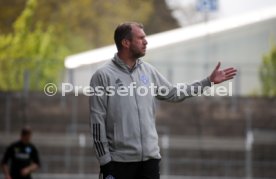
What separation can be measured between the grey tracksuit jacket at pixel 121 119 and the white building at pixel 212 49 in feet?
71.4

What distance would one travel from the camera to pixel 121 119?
7406 mm

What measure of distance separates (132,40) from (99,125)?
715 millimetres

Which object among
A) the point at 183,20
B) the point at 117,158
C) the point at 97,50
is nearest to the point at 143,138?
the point at 117,158

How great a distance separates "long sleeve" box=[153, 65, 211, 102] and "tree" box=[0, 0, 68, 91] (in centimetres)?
2107

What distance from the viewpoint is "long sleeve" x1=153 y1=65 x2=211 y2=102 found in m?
7.74

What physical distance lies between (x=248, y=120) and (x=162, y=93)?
71.2 ft

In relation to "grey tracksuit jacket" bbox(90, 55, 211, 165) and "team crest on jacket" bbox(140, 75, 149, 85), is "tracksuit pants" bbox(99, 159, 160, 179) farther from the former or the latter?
"team crest on jacket" bbox(140, 75, 149, 85)

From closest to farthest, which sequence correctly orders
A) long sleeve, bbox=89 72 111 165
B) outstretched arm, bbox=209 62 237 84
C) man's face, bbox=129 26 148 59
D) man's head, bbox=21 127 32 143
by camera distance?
long sleeve, bbox=89 72 111 165 → man's face, bbox=129 26 148 59 → outstretched arm, bbox=209 62 237 84 → man's head, bbox=21 127 32 143

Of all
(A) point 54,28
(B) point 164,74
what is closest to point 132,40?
(B) point 164,74

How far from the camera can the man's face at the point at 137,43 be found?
752 cm

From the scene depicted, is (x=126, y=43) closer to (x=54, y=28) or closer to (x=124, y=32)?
(x=124, y=32)

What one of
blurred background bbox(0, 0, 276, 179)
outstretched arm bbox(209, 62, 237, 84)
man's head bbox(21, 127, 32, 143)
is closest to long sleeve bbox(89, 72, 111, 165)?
outstretched arm bbox(209, 62, 237, 84)

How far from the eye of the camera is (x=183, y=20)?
1326 inches

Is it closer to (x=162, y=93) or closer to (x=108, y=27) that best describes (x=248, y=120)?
(x=108, y=27)
